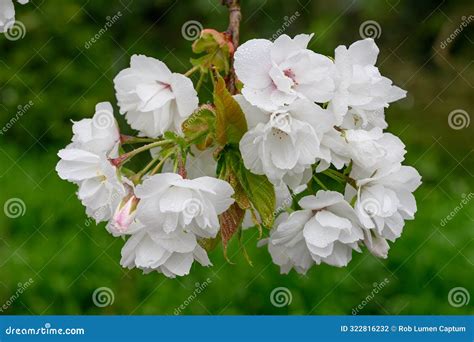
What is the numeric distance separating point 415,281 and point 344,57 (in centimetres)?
144

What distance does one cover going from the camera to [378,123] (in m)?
1.30

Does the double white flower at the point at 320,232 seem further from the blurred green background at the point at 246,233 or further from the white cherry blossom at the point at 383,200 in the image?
the blurred green background at the point at 246,233

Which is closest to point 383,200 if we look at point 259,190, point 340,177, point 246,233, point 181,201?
point 340,177

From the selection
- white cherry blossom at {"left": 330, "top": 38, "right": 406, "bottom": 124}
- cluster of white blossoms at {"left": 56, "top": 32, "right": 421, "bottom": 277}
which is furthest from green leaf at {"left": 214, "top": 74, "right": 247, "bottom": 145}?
white cherry blossom at {"left": 330, "top": 38, "right": 406, "bottom": 124}

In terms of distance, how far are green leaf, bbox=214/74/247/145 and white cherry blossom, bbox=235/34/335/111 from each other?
0.02m

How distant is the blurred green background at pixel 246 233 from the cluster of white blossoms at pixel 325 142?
3.48 ft

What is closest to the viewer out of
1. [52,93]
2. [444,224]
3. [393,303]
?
[393,303]

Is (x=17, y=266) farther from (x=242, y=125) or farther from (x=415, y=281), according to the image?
(x=242, y=125)

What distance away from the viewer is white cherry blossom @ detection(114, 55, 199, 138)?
4.12 ft

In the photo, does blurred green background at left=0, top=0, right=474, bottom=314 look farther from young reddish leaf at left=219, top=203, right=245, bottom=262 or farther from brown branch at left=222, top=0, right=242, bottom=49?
young reddish leaf at left=219, top=203, right=245, bottom=262

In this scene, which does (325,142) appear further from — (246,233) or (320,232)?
(246,233)

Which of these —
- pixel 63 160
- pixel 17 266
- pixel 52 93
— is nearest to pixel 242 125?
pixel 63 160

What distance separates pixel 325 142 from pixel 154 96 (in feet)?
0.81

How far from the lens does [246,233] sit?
2748 millimetres
